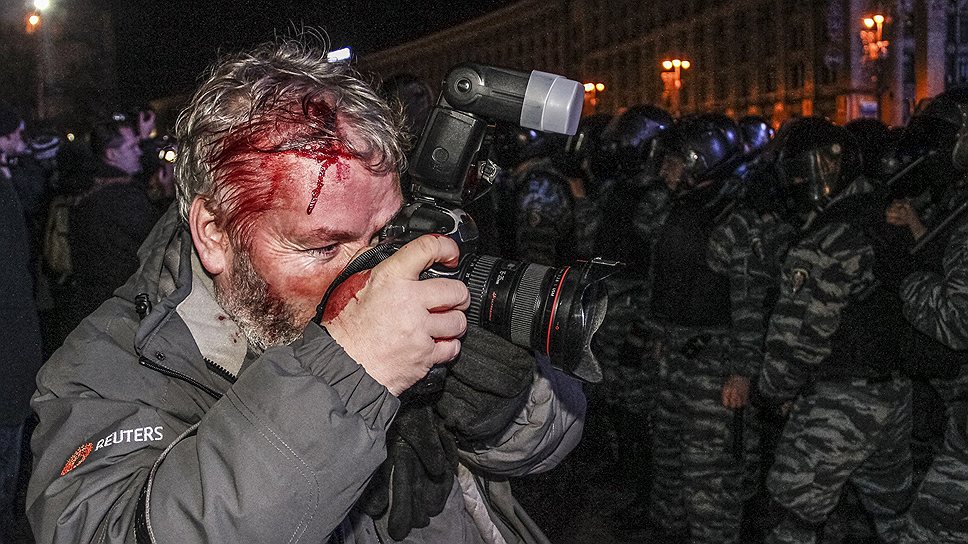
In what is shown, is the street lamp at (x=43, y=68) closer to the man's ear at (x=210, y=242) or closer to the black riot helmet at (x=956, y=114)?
the black riot helmet at (x=956, y=114)

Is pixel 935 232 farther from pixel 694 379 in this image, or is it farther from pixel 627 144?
pixel 627 144

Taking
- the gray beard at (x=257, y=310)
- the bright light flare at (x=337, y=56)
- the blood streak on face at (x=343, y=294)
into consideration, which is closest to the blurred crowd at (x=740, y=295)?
the bright light flare at (x=337, y=56)

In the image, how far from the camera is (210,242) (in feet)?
5.16

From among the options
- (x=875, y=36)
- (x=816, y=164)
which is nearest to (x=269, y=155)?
(x=816, y=164)

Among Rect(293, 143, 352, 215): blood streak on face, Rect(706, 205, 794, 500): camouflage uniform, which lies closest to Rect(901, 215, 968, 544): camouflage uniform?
Rect(706, 205, 794, 500): camouflage uniform

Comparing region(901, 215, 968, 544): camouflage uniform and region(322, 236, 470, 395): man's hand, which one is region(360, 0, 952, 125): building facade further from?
region(322, 236, 470, 395): man's hand

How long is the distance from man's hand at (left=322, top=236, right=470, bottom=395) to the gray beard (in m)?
0.20

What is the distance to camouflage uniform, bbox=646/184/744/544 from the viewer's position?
521 cm

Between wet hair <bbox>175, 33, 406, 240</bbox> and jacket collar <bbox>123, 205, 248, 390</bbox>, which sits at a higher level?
wet hair <bbox>175, 33, 406, 240</bbox>

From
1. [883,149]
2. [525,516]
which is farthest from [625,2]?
[525,516]

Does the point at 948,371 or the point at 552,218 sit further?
the point at 552,218

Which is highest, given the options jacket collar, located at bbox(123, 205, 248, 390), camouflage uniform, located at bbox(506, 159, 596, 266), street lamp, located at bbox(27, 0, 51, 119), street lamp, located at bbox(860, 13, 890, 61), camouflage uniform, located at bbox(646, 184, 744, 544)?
street lamp, located at bbox(27, 0, 51, 119)

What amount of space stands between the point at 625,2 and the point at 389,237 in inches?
2354

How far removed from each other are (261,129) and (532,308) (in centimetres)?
56
